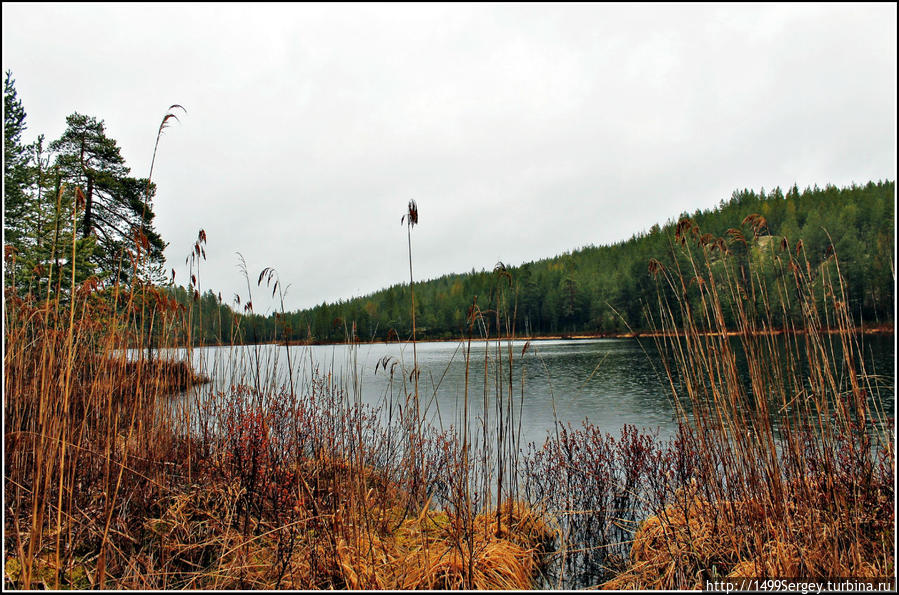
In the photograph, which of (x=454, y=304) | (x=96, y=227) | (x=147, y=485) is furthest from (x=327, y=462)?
(x=454, y=304)

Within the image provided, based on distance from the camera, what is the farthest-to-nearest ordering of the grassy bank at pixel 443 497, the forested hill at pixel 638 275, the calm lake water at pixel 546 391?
the forested hill at pixel 638 275, the calm lake water at pixel 546 391, the grassy bank at pixel 443 497

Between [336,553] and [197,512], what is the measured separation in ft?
4.93

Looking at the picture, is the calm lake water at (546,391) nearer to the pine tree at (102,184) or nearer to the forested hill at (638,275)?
the pine tree at (102,184)

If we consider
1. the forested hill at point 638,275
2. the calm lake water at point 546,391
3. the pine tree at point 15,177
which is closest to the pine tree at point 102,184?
the pine tree at point 15,177

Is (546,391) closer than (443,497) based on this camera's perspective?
No

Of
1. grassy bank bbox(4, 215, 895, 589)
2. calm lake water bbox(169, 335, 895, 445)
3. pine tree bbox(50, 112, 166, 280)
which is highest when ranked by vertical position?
pine tree bbox(50, 112, 166, 280)

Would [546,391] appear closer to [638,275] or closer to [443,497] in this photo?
[443,497]

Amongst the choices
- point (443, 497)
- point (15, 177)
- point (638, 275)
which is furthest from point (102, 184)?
point (638, 275)

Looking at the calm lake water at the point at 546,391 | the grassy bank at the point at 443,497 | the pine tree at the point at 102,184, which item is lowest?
the calm lake water at the point at 546,391

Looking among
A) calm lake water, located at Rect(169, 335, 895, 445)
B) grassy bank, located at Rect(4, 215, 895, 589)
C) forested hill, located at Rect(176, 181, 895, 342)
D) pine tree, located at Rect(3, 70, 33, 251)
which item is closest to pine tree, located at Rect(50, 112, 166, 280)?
pine tree, located at Rect(3, 70, 33, 251)

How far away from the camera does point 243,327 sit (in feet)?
16.7

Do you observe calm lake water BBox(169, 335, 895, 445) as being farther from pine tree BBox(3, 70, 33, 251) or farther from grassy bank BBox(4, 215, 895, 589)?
pine tree BBox(3, 70, 33, 251)

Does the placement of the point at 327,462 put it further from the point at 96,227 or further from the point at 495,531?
the point at 96,227

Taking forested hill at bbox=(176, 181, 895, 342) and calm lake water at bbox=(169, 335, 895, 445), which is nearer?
calm lake water at bbox=(169, 335, 895, 445)
